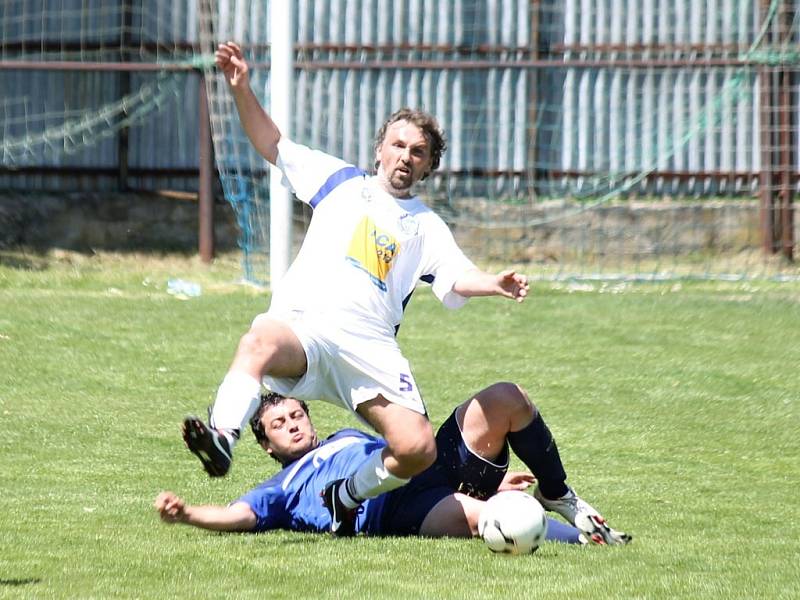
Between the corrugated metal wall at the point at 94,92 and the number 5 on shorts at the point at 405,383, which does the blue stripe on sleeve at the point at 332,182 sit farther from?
the corrugated metal wall at the point at 94,92

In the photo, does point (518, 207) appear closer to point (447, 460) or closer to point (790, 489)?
point (790, 489)

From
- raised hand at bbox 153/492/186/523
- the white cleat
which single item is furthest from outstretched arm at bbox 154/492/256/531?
the white cleat

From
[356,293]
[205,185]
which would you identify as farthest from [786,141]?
[356,293]

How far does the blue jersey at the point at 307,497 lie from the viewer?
6.03m

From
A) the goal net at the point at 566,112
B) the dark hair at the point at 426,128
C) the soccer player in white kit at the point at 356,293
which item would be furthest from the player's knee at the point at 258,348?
the goal net at the point at 566,112

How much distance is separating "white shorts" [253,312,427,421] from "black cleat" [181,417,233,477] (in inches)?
23.2

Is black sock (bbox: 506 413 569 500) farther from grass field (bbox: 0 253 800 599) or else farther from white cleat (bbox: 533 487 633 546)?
grass field (bbox: 0 253 800 599)

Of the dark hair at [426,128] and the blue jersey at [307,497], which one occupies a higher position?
the dark hair at [426,128]

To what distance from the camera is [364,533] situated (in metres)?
6.03

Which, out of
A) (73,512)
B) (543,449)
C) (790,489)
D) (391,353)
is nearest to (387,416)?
(391,353)

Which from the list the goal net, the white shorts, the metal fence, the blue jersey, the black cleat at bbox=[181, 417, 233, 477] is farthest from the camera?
the metal fence

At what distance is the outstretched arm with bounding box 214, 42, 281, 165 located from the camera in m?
6.11

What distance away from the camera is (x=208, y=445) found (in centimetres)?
518

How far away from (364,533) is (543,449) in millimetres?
749
